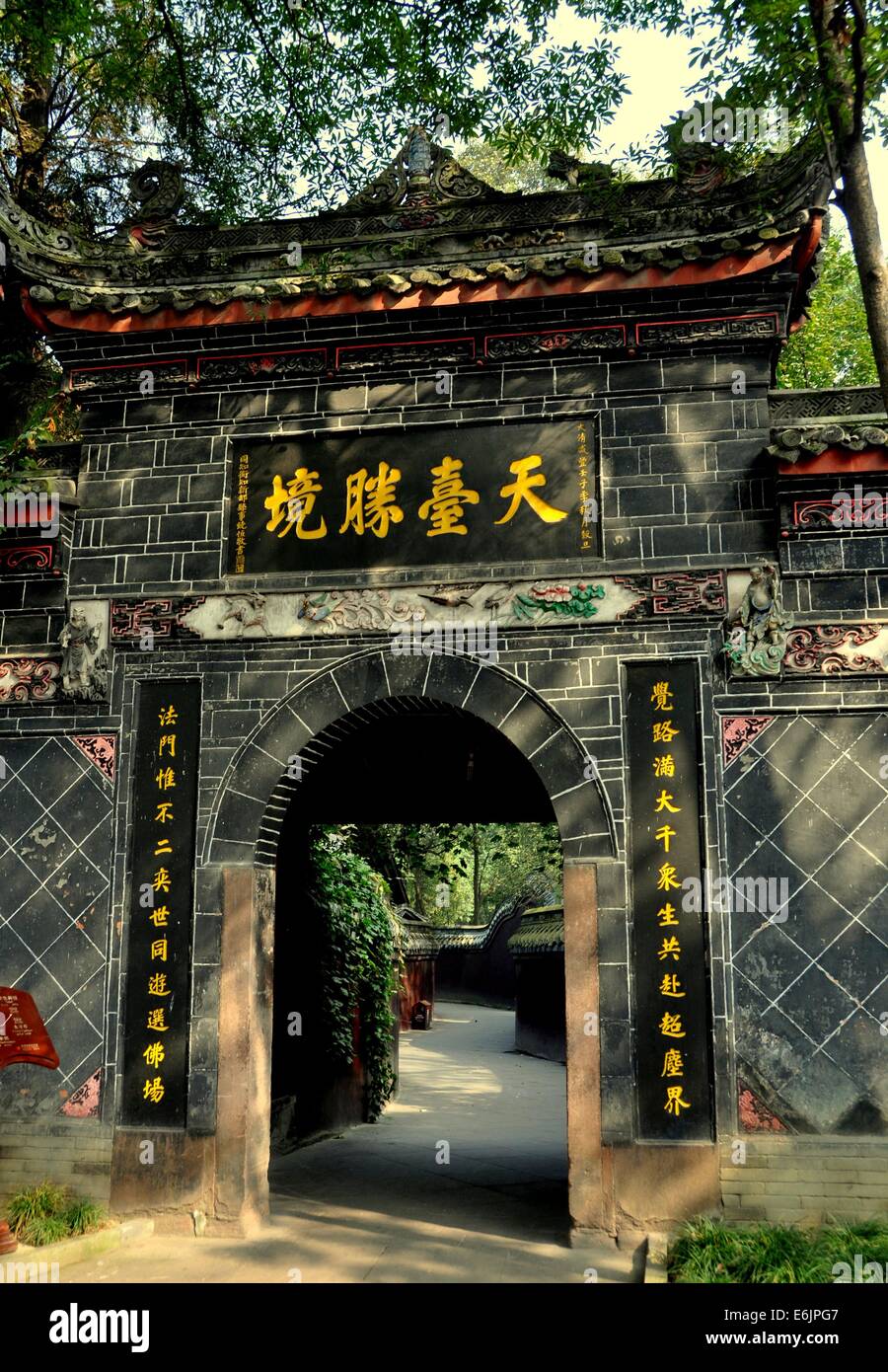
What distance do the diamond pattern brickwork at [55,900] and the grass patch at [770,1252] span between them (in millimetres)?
3460

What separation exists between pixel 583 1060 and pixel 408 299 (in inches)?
178

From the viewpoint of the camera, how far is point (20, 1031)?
5.85m

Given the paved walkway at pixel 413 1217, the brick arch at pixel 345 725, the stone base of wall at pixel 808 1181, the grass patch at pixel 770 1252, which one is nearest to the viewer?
the grass patch at pixel 770 1252

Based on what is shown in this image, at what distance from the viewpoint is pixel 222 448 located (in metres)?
7.24

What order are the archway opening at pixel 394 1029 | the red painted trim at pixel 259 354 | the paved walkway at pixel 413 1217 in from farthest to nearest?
the archway opening at pixel 394 1029
the red painted trim at pixel 259 354
the paved walkway at pixel 413 1217

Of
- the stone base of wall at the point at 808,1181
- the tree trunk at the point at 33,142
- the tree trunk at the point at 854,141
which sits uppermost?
the tree trunk at the point at 33,142

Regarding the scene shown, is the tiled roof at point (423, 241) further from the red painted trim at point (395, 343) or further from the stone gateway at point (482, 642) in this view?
the red painted trim at point (395, 343)

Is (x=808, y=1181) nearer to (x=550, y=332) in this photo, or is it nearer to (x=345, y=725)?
(x=345, y=725)

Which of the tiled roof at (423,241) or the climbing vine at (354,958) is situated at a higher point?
the tiled roof at (423,241)

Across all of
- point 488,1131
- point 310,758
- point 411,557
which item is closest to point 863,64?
point 411,557

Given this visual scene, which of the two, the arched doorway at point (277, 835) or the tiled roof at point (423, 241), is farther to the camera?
the tiled roof at point (423, 241)

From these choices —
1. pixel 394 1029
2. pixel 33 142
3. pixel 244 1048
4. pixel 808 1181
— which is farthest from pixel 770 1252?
pixel 33 142

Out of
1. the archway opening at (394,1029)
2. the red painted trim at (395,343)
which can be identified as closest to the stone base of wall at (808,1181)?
the archway opening at (394,1029)

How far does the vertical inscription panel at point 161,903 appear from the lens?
6.50 metres
